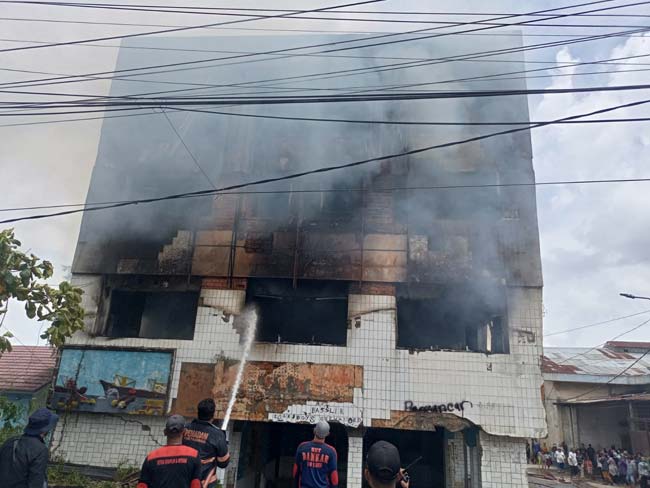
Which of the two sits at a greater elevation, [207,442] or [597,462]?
[207,442]

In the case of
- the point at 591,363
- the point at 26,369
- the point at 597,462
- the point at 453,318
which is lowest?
the point at 597,462

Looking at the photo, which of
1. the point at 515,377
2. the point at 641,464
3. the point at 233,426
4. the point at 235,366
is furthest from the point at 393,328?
the point at 641,464

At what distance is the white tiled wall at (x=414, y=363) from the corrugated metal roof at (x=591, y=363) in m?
14.5

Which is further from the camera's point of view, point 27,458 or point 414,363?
point 414,363

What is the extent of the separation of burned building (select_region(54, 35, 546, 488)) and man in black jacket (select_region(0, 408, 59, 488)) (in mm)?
5658

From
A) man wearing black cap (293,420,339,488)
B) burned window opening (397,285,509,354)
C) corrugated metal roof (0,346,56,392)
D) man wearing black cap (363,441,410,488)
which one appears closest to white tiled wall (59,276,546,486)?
burned window opening (397,285,509,354)

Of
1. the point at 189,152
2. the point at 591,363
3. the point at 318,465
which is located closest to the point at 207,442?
the point at 318,465

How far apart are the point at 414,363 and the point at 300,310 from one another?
3487mm

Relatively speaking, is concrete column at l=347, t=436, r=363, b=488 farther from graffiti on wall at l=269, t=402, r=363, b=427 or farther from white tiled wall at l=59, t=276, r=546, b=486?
white tiled wall at l=59, t=276, r=546, b=486

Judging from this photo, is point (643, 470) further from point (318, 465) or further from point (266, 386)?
point (318, 465)

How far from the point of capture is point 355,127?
11.5m

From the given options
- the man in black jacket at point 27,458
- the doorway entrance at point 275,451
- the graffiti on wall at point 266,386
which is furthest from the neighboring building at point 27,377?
the man in black jacket at point 27,458

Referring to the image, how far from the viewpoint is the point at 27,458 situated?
3.82m

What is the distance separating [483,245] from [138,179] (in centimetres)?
897
